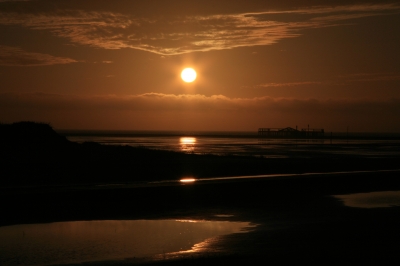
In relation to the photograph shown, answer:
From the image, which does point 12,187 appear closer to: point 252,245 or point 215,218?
point 215,218

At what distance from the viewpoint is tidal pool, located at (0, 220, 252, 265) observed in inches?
504

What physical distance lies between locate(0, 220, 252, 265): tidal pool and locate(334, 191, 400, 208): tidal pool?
749cm

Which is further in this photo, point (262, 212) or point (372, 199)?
point (372, 199)

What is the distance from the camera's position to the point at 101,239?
1487 centimetres

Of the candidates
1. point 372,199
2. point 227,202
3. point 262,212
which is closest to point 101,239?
point 262,212

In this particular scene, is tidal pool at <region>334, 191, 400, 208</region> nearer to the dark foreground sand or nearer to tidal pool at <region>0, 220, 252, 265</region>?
the dark foreground sand

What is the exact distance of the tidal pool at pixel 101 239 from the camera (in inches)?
504

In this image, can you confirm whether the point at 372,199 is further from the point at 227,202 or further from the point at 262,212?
the point at 227,202

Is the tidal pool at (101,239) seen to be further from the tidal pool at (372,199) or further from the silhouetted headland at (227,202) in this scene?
the tidal pool at (372,199)

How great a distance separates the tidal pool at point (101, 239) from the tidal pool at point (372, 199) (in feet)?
24.6

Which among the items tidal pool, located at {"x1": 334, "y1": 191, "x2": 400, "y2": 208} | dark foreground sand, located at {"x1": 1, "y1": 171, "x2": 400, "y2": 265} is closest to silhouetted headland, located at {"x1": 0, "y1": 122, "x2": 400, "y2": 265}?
dark foreground sand, located at {"x1": 1, "y1": 171, "x2": 400, "y2": 265}

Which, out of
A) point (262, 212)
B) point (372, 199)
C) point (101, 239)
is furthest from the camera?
point (372, 199)

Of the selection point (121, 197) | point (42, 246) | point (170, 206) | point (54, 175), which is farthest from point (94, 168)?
point (42, 246)

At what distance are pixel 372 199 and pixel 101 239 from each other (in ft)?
47.9
